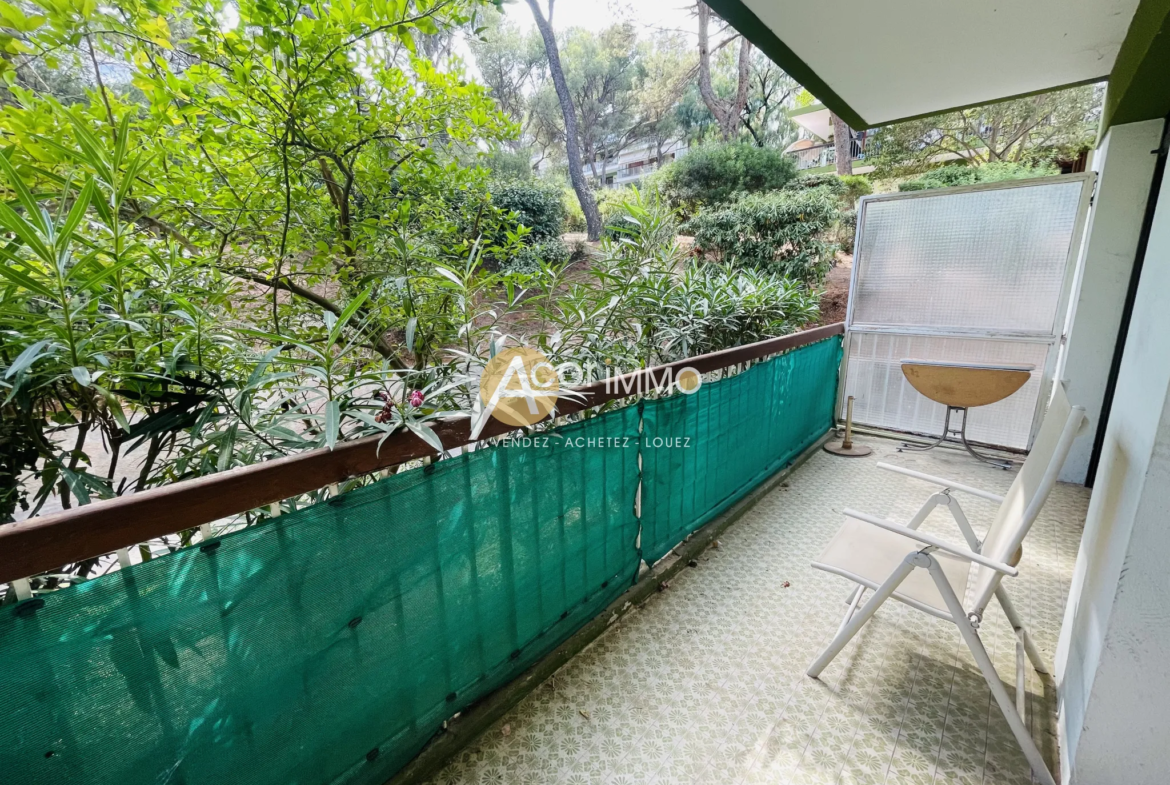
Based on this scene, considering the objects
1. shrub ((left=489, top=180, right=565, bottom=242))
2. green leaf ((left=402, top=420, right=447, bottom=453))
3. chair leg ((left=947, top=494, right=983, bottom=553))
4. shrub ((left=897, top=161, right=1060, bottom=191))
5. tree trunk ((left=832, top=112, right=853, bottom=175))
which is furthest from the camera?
tree trunk ((left=832, top=112, right=853, bottom=175))

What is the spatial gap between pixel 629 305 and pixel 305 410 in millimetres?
1536

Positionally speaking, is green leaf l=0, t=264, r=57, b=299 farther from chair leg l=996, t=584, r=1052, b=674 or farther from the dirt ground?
the dirt ground

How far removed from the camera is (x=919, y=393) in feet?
12.7

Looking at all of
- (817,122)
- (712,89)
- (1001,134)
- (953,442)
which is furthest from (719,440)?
(817,122)

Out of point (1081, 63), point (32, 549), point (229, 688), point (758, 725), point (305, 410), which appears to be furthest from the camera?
point (1081, 63)

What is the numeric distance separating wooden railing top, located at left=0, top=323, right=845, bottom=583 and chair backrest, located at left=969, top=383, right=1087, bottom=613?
4.85ft

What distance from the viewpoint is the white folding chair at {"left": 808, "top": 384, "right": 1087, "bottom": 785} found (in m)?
1.30

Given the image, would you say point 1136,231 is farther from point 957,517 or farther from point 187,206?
point 187,206

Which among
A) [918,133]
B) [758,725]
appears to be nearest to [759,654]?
[758,725]

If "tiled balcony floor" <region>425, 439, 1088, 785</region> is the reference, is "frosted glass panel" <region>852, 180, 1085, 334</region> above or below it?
above

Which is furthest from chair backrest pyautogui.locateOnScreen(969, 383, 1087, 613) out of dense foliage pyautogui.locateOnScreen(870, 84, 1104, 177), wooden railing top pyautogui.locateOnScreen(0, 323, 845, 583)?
dense foliage pyautogui.locateOnScreen(870, 84, 1104, 177)

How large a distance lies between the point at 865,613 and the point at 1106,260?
304 cm

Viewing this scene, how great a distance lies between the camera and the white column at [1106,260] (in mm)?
2717

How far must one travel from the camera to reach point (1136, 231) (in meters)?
2.76
